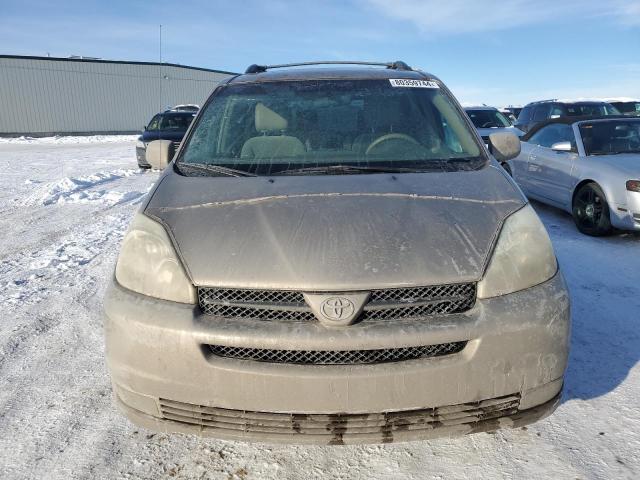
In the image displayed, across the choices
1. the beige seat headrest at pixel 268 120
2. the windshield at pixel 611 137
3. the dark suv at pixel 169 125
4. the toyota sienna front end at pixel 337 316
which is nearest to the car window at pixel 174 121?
the dark suv at pixel 169 125

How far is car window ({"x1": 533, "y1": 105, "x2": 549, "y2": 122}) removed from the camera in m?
13.4

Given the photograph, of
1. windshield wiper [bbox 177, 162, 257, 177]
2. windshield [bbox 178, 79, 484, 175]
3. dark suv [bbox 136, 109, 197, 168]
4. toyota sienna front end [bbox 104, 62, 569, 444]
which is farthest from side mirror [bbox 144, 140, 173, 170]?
dark suv [bbox 136, 109, 197, 168]

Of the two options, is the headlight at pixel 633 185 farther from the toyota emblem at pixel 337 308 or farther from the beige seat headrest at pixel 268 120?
the toyota emblem at pixel 337 308

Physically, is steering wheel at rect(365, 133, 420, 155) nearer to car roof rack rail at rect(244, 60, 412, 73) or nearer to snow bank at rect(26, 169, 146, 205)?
car roof rack rail at rect(244, 60, 412, 73)

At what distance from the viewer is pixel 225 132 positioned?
318cm

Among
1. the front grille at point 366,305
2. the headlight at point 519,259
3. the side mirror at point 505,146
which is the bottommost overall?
the front grille at point 366,305

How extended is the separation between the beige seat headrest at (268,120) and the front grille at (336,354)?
5.24ft

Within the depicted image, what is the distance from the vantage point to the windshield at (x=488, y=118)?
13398 mm

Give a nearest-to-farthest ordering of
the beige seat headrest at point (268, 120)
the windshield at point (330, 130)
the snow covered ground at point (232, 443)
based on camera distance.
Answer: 1. the snow covered ground at point (232, 443)
2. the windshield at point (330, 130)
3. the beige seat headrest at point (268, 120)

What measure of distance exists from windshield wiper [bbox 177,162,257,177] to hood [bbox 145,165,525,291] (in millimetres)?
105

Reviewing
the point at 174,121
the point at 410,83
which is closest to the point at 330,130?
the point at 410,83

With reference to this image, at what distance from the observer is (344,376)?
1.87 m

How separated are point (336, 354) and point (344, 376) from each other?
9 cm

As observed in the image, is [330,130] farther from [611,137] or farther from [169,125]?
[169,125]
